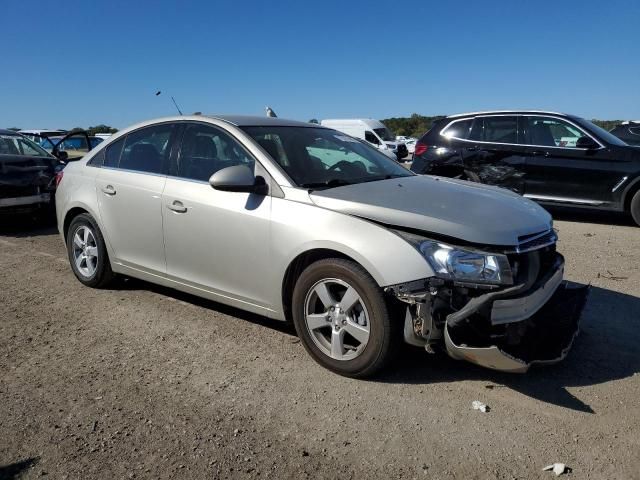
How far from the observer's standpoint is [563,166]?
8.54m

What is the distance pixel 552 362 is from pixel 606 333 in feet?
3.89

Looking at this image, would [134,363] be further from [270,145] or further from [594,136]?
[594,136]

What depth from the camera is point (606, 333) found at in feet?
13.4

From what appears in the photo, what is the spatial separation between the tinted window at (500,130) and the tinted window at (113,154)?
6214mm

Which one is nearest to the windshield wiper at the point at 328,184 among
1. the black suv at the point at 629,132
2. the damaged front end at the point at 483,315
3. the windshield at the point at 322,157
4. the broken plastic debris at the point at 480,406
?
the windshield at the point at 322,157

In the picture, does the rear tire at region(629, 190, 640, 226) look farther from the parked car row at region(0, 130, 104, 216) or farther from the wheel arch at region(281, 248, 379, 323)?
the parked car row at region(0, 130, 104, 216)

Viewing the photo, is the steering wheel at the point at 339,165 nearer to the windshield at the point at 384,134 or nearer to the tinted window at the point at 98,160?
the tinted window at the point at 98,160

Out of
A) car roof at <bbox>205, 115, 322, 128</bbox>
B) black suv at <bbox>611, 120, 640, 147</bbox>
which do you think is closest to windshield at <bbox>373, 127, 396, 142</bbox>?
black suv at <bbox>611, 120, 640, 147</bbox>

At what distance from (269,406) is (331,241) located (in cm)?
105

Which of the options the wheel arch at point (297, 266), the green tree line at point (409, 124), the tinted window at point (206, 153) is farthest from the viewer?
the green tree line at point (409, 124)

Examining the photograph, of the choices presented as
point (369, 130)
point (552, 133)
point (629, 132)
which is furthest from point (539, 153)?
point (369, 130)

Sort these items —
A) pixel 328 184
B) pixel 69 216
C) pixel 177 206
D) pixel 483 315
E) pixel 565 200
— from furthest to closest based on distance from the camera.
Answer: pixel 565 200, pixel 69 216, pixel 177 206, pixel 328 184, pixel 483 315

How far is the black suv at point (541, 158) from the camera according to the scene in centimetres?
829

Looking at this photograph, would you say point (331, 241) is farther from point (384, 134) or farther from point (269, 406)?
point (384, 134)
